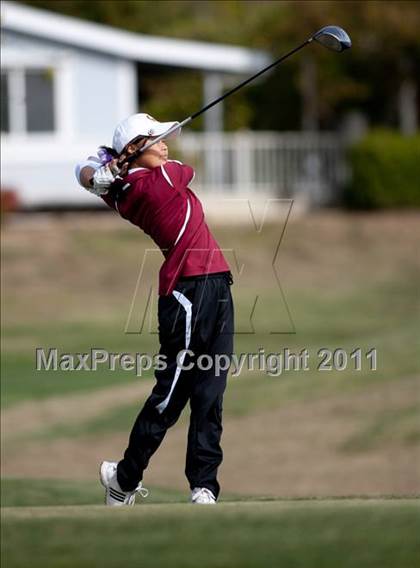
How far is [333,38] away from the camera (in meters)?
8.12

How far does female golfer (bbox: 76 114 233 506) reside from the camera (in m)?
7.62

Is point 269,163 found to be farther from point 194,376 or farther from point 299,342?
point 194,376

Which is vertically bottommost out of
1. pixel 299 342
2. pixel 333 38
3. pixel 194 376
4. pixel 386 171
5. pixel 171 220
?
pixel 299 342

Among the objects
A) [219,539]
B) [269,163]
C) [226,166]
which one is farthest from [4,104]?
[219,539]

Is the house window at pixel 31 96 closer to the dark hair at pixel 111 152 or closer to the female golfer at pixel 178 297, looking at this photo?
the dark hair at pixel 111 152

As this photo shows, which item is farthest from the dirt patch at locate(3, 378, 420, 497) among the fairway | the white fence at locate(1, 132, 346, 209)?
the white fence at locate(1, 132, 346, 209)

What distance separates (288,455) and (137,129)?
28.6 feet

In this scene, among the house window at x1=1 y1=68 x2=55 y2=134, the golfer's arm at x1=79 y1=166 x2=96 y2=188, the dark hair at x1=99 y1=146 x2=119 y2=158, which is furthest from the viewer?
the house window at x1=1 y1=68 x2=55 y2=134

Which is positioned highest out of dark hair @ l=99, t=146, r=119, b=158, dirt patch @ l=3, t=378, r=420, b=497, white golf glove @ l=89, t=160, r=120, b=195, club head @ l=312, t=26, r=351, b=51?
club head @ l=312, t=26, r=351, b=51

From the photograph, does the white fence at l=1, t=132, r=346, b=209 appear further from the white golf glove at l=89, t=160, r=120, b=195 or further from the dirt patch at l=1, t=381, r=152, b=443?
the white golf glove at l=89, t=160, r=120, b=195

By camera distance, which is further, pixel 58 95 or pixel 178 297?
pixel 58 95

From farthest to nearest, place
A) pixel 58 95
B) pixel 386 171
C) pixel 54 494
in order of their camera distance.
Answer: pixel 386 171
pixel 58 95
pixel 54 494

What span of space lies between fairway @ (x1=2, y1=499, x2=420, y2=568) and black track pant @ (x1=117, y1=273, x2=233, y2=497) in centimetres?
154

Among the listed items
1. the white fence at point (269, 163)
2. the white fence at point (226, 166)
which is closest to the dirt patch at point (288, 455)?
the white fence at point (226, 166)
